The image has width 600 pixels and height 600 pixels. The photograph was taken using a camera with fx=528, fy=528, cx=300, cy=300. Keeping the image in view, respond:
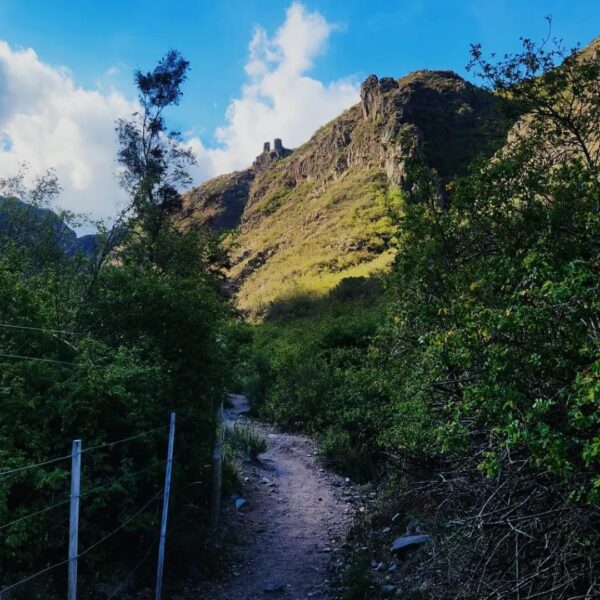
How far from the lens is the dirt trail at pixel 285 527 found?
301 inches

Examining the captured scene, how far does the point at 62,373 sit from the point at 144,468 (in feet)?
5.00

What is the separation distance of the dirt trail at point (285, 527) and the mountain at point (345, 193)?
30.4 metres

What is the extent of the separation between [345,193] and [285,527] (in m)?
69.4

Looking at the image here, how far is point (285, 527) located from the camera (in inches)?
391

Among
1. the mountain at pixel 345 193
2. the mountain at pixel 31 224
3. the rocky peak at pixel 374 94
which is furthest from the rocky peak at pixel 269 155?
the mountain at pixel 31 224

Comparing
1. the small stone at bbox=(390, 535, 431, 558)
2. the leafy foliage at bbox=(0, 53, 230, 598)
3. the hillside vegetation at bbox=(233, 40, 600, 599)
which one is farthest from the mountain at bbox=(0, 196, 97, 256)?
the small stone at bbox=(390, 535, 431, 558)

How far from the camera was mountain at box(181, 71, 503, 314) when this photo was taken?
56125mm

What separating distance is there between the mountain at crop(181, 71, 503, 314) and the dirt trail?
3040 cm

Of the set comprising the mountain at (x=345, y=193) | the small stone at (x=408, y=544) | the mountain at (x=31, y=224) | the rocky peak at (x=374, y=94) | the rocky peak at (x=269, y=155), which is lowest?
the small stone at (x=408, y=544)

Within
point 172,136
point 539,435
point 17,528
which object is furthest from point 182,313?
point 172,136

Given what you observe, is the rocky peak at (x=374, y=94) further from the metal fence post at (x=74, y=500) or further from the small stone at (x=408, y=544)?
the metal fence post at (x=74, y=500)

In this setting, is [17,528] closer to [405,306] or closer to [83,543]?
[83,543]

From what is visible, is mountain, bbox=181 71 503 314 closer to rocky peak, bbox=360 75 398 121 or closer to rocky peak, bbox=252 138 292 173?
rocky peak, bbox=360 75 398 121

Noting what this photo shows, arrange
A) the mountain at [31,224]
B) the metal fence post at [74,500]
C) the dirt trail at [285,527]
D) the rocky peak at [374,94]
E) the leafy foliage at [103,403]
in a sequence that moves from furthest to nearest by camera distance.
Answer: the rocky peak at [374,94] → the mountain at [31,224] → the dirt trail at [285,527] → the leafy foliage at [103,403] → the metal fence post at [74,500]
